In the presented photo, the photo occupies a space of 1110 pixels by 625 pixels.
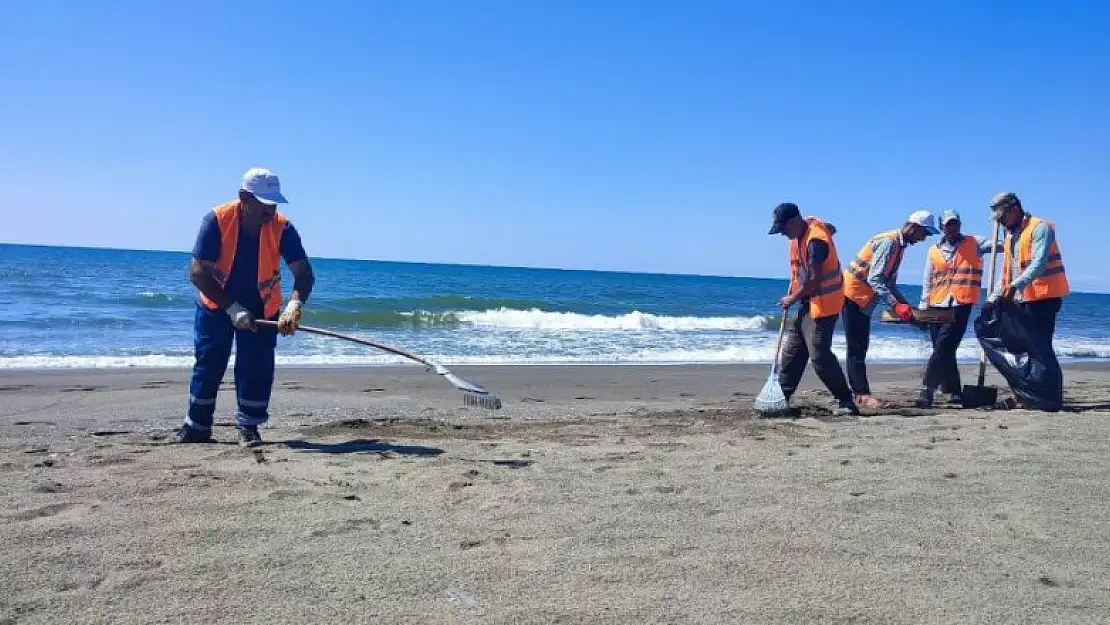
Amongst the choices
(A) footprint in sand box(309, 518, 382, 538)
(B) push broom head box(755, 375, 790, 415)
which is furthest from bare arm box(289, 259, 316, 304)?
(B) push broom head box(755, 375, 790, 415)

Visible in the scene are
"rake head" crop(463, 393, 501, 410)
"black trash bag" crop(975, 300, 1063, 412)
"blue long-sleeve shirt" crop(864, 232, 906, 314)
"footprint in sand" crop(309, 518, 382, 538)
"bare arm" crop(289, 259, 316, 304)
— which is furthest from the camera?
"blue long-sleeve shirt" crop(864, 232, 906, 314)

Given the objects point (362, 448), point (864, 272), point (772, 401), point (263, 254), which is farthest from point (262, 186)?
point (864, 272)

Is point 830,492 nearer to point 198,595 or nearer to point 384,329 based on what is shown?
point 198,595

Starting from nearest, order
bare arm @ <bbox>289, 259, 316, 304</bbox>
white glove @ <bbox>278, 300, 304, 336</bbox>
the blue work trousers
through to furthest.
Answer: white glove @ <bbox>278, 300, 304, 336</bbox> < the blue work trousers < bare arm @ <bbox>289, 259, 316, 304</bbox>

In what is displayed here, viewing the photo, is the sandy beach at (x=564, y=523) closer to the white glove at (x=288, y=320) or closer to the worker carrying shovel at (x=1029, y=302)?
the white glove at (x=288, y=320)

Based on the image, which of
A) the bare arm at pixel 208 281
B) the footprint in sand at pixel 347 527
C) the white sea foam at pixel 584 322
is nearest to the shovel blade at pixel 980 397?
the footprint in sand at pixel 347 527

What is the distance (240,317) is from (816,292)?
164 inches

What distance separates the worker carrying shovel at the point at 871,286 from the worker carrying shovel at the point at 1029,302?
0.60m

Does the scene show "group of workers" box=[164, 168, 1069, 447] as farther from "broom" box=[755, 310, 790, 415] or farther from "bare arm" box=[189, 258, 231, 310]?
"broom" box=[755, 310, 790, 415]

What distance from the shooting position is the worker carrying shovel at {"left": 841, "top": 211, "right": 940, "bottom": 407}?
7203 millimetres

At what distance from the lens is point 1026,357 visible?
695cm

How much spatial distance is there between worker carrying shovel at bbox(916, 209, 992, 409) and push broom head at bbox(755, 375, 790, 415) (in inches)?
63.5

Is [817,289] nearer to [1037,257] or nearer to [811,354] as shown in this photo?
[811,354]

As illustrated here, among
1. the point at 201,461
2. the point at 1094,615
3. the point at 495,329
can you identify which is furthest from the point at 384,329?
the point at 1094,615
